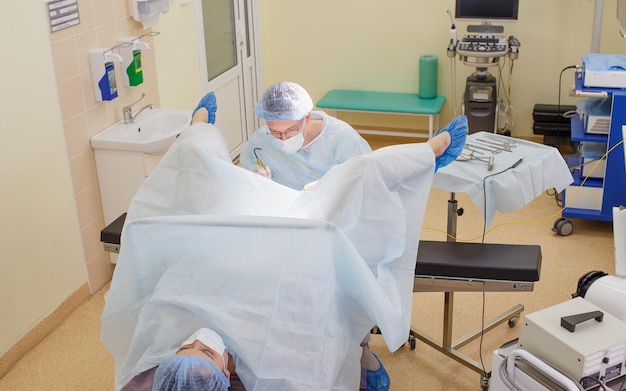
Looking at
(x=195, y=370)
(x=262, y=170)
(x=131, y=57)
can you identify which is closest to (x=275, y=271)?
(x=195, y=370)

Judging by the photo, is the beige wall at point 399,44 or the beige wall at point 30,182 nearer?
the beige wall at point 30,182

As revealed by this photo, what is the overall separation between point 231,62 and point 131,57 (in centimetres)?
149

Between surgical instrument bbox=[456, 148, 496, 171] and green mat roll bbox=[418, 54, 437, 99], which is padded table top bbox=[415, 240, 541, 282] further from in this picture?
green mat roll bbox=[418, 54, 437, 99]

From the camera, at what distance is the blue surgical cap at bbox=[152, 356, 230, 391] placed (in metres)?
1.78

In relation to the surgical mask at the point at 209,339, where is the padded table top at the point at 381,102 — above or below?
below

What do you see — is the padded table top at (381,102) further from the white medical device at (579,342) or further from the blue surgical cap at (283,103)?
the white medical device at (579,342)

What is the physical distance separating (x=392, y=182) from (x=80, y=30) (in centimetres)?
193

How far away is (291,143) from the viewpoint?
279cm

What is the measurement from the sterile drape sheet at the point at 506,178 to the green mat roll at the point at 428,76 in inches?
93.0

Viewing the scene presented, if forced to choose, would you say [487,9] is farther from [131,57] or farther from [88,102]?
[88,102]

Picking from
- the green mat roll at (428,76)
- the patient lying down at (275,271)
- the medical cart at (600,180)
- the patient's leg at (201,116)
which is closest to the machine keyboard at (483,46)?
the green mat roll at (428,76)

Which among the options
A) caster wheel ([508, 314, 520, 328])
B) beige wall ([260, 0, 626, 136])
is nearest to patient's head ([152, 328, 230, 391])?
caster wheel ([508, 314, 520, 328])

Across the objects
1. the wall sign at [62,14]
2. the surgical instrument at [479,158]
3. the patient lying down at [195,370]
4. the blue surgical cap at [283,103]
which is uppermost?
the wall sign at [62,14]

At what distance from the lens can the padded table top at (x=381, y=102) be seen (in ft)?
16.8
